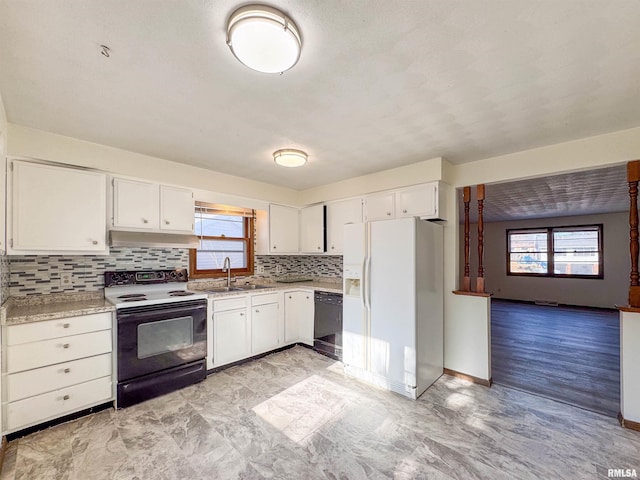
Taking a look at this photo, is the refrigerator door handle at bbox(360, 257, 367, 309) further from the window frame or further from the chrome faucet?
the window frame

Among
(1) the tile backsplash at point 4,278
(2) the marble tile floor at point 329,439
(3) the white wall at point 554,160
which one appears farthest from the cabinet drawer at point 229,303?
(3) the white wall at point 554,160

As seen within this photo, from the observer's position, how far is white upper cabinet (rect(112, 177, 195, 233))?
2881 mm

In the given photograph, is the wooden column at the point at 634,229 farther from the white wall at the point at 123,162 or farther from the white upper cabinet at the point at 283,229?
the white wall at the point at 123,162

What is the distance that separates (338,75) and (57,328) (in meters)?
2.83

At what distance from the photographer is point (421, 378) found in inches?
111

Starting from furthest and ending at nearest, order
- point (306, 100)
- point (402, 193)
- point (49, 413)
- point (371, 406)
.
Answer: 1. point (402, 193)
2. point (371, 406)
3. point (49, 413)
4. point (306, 100)

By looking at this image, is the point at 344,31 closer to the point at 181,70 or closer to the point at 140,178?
the point at 181,70

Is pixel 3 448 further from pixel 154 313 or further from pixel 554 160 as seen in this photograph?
pixel 554 160

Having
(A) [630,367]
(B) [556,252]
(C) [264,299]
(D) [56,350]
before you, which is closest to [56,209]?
(D) [56,350]

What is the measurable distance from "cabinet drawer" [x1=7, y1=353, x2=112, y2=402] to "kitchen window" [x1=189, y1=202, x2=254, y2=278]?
1451 mm

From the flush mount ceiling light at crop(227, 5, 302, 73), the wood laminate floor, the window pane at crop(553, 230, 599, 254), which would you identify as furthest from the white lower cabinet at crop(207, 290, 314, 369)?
the window pane at crop(553, 230, 599, 254)

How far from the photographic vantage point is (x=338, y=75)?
1.70 m

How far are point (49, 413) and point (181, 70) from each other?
2.73 meters

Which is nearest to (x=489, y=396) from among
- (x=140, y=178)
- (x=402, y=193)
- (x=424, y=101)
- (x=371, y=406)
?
(x=371, y=406)
